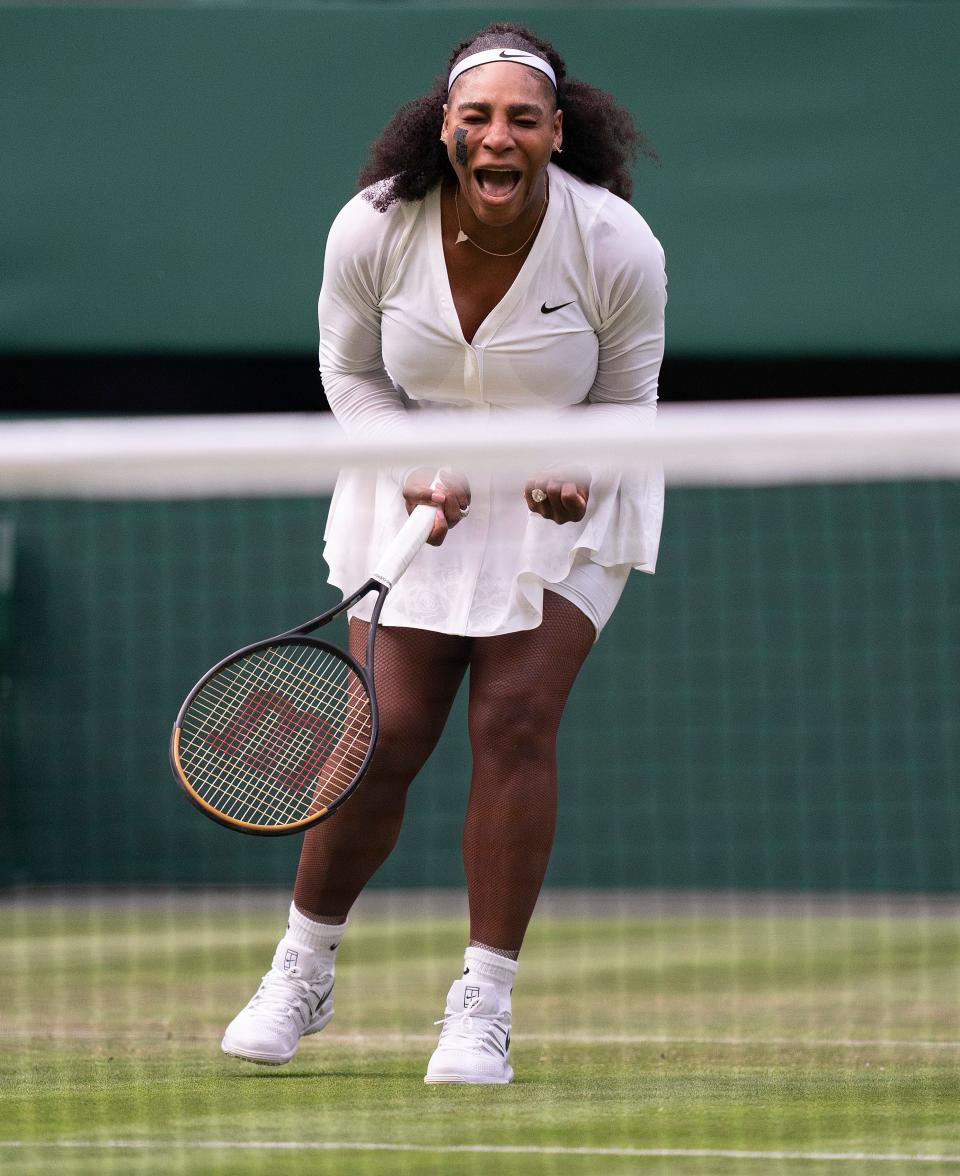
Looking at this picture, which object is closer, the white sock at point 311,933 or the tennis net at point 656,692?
the white sock at point 311,933

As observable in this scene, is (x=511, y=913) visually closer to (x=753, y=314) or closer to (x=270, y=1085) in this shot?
(x=270, y=1085)

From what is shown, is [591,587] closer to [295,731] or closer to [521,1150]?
[295,731]

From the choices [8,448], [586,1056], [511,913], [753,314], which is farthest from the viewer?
[753,314]

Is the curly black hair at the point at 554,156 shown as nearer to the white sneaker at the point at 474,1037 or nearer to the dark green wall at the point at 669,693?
the white sneaker at the point at 474,1037

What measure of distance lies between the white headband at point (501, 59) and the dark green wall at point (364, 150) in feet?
8.23

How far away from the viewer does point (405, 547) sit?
2701mm

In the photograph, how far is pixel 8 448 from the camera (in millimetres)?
2043

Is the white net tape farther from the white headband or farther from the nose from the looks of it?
the white headband

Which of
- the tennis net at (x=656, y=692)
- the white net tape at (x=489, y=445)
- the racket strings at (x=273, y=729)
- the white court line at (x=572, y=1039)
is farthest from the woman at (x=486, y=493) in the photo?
the tennis net at (x=656, y=692)

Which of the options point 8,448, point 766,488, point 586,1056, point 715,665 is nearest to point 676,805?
point 715,665

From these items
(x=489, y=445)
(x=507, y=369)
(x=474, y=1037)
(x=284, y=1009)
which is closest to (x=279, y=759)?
(x=284, y=1009)

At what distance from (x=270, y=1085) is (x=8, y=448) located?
1.15 meters

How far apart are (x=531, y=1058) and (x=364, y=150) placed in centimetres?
298

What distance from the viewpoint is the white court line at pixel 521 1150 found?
7.45ft
